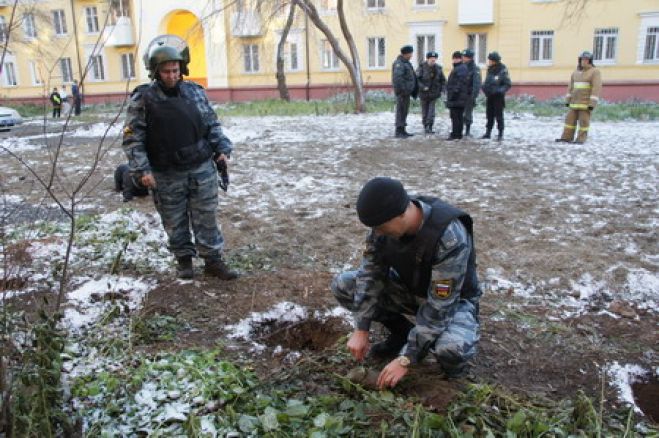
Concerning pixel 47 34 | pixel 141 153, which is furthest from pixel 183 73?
pixel 47 34

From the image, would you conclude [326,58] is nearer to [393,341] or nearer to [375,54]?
[375,54]

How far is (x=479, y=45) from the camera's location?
2300 cm

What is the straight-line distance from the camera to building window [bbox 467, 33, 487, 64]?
22906mm

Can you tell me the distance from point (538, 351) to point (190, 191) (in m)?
2.48

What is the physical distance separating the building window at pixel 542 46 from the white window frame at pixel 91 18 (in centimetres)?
2101

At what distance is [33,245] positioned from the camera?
4.71 m

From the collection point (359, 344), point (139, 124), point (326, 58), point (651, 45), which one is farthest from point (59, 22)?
point (359, 344)

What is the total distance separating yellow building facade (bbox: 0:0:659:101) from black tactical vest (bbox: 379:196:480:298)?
1578 centimetres

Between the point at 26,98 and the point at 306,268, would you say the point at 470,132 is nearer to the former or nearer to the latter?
the point at 306,268

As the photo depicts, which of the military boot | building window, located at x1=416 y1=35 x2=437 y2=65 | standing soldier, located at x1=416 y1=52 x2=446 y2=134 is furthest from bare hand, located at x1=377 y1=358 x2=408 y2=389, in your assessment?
building window, located at x1=416 y1=35 x2=437 y2=65

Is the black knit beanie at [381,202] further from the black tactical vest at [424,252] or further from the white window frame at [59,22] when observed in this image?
the white window frame at [59,22]

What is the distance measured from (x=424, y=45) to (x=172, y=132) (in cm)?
2197

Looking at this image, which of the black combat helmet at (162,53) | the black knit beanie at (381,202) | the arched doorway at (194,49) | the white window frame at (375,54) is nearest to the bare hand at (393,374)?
the black knit beanie at (381,202)

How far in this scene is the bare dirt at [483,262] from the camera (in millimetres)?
3047
